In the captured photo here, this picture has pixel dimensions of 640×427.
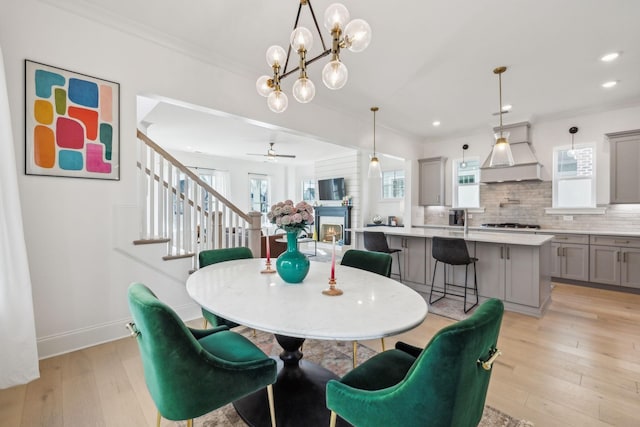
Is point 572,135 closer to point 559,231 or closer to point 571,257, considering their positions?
point 559,231

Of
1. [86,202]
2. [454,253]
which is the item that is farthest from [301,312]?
[454,253]

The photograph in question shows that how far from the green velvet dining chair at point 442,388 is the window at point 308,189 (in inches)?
348

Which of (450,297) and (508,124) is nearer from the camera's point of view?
(450,297)

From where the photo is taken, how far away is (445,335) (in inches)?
33.1

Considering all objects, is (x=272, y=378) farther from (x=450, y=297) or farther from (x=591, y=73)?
(x=591, y=73)

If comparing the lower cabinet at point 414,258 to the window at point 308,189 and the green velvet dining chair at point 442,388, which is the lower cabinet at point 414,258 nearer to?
the green velvet dining chair at point 442,388

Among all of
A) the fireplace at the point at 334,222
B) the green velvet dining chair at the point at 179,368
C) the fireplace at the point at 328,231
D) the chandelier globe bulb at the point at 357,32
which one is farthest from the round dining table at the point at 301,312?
the fireplace at the point at 328,231

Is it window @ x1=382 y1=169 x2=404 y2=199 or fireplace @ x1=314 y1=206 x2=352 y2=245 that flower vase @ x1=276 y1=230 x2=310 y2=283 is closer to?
fireplace @ x1=314 y1=206 x2=352 y2=245

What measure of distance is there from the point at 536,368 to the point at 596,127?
15.1 ft

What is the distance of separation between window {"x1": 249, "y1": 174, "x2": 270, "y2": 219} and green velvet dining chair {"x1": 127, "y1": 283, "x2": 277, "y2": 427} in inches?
332

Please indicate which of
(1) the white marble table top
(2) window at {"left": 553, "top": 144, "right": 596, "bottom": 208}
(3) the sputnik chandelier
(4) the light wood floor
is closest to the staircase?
(4) the light wood floor

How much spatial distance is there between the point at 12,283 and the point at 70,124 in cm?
122

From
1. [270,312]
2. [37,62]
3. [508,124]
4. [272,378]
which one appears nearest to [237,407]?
[272,378]

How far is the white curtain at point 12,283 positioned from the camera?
6.04 feet
